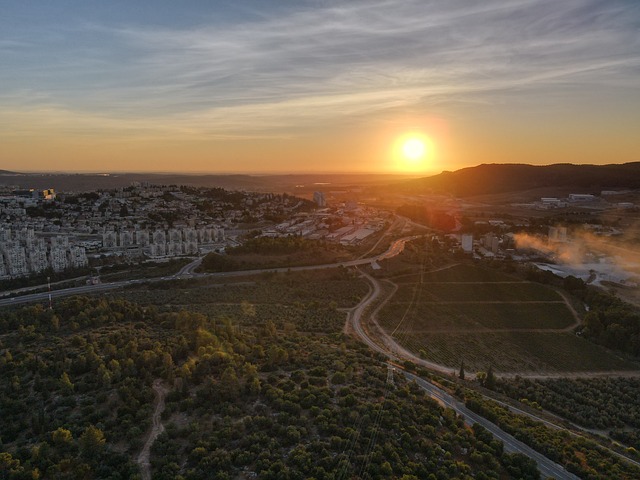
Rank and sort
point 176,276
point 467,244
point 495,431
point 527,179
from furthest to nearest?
1. point 527,179
2. point 467,244
3. point 176,276
4. point 495,431

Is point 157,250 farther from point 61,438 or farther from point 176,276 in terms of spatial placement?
point 61,438

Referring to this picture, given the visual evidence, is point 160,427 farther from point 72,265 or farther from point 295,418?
point 72,265

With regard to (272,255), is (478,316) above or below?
below

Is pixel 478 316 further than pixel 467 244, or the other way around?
pixel 467 244

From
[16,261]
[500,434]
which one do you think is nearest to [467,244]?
[500,434]

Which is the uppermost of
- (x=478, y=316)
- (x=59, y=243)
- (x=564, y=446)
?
(x=59, y=243)

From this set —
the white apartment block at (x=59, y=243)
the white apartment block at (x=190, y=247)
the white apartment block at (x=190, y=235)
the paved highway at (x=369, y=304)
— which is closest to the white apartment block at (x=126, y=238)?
the white apartment block at (x=190, y=235)

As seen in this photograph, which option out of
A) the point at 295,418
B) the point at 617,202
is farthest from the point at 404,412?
the point at 617,202
